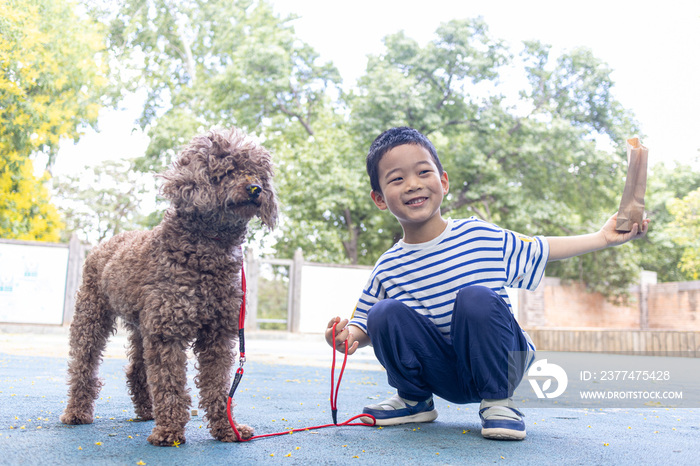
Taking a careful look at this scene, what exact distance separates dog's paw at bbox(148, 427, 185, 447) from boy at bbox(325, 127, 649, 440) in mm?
680

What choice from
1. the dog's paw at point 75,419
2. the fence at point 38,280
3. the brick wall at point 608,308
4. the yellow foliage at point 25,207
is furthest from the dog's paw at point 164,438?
the brick wall at point 608,308

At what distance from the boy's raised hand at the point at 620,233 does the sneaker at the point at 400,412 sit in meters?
1.09

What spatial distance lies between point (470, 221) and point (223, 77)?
50.9ft

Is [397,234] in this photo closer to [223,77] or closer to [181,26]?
[223,77]

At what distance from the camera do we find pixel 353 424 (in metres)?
2.64

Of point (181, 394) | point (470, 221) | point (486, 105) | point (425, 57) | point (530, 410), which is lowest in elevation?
point (530, 410)

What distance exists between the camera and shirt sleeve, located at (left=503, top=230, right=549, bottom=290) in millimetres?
2517

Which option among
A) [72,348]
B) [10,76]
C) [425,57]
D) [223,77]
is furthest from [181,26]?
[72,348]

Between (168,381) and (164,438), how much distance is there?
0.67 ft

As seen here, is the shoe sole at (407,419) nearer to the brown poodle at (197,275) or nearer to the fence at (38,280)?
the brown poodle at (197,275)

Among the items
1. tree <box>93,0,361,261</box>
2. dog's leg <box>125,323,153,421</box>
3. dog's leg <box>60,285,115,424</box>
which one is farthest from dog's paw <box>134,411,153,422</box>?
tree <box>93,0,361,261</box>

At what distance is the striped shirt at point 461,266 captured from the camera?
98.9 inches

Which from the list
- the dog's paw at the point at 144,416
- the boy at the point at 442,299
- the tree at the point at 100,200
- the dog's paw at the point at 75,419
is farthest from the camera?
the tree at the point at 100,200

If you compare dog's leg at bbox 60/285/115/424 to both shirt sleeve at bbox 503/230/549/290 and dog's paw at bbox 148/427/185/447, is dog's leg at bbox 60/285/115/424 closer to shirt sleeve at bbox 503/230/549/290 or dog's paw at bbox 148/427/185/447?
dog's paw at bbox 148/427/185/447
